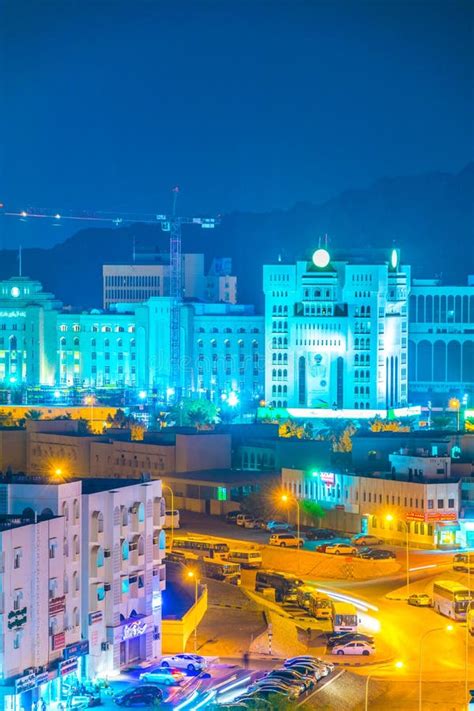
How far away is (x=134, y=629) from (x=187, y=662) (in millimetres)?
853

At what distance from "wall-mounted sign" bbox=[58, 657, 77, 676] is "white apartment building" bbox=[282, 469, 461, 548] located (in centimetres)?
1432

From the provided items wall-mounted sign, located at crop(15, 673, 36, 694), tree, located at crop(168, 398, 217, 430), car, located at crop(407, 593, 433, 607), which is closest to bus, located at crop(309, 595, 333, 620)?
car, located at crop(407, 593, 433, 607)

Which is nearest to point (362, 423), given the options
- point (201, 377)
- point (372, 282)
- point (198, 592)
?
point (372, 282)

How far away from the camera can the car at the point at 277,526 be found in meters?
40.7

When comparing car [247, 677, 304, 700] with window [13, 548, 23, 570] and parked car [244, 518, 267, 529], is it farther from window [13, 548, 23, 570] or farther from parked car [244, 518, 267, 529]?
parked car [244, 518, 267, 529]

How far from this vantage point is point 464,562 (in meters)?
36.4

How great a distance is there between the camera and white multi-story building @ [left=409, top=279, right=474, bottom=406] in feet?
255

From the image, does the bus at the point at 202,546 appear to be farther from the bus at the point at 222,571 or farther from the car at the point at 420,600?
the car at the point at 420,600

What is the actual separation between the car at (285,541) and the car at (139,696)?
1336 cm

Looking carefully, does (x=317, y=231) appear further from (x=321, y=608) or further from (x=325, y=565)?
(x=321, y=608)

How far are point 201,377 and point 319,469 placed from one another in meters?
34.4

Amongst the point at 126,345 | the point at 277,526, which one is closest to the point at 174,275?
the point at 126,345

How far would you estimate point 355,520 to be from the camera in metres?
41.6

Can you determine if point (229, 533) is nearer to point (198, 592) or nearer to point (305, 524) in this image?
point (305, 524)
